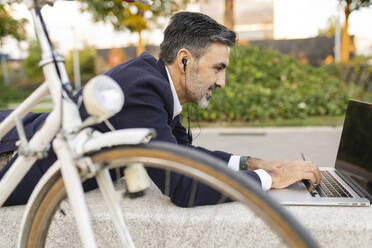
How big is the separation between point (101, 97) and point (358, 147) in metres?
1.48

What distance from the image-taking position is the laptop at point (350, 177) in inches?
58.1

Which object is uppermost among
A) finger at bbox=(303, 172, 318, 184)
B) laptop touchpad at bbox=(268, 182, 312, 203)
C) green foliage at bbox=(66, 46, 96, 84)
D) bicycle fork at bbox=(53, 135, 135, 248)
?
bicycle fork at bbox=(53, 135, 135, 248)

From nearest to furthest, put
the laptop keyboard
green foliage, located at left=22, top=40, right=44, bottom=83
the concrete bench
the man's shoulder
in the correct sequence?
the concrete bench → the man's shoulder → the laptop keyboard → green foliage, located at left=22, top=40, right=44, bottom=83

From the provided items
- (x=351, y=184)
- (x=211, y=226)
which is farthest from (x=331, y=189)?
(x=211, y=226)

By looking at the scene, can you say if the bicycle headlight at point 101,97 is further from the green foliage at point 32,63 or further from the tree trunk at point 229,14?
the green foliage at point 32,63

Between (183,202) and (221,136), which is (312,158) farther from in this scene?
(183,202)

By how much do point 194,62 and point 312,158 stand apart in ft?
8.08

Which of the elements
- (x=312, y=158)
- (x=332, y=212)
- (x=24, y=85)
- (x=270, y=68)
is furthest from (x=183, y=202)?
(x=24, y=85)

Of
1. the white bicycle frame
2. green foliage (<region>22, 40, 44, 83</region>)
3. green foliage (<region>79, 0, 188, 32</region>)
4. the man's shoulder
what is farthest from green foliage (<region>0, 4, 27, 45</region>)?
green foliage (<region>22, 40, 44, 83</region>)

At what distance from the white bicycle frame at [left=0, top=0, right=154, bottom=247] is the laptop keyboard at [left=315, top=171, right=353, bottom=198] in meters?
1.05

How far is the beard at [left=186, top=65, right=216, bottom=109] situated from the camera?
191cm

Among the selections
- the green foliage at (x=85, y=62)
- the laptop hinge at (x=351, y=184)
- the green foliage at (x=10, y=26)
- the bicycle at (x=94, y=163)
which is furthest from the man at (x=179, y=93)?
the green foliage at (x=85, y=62)

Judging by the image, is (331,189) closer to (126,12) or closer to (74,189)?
(74,189)

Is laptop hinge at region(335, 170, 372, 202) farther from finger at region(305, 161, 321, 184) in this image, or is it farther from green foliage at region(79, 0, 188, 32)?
green foliage at region(79, 0, 188, 32)
